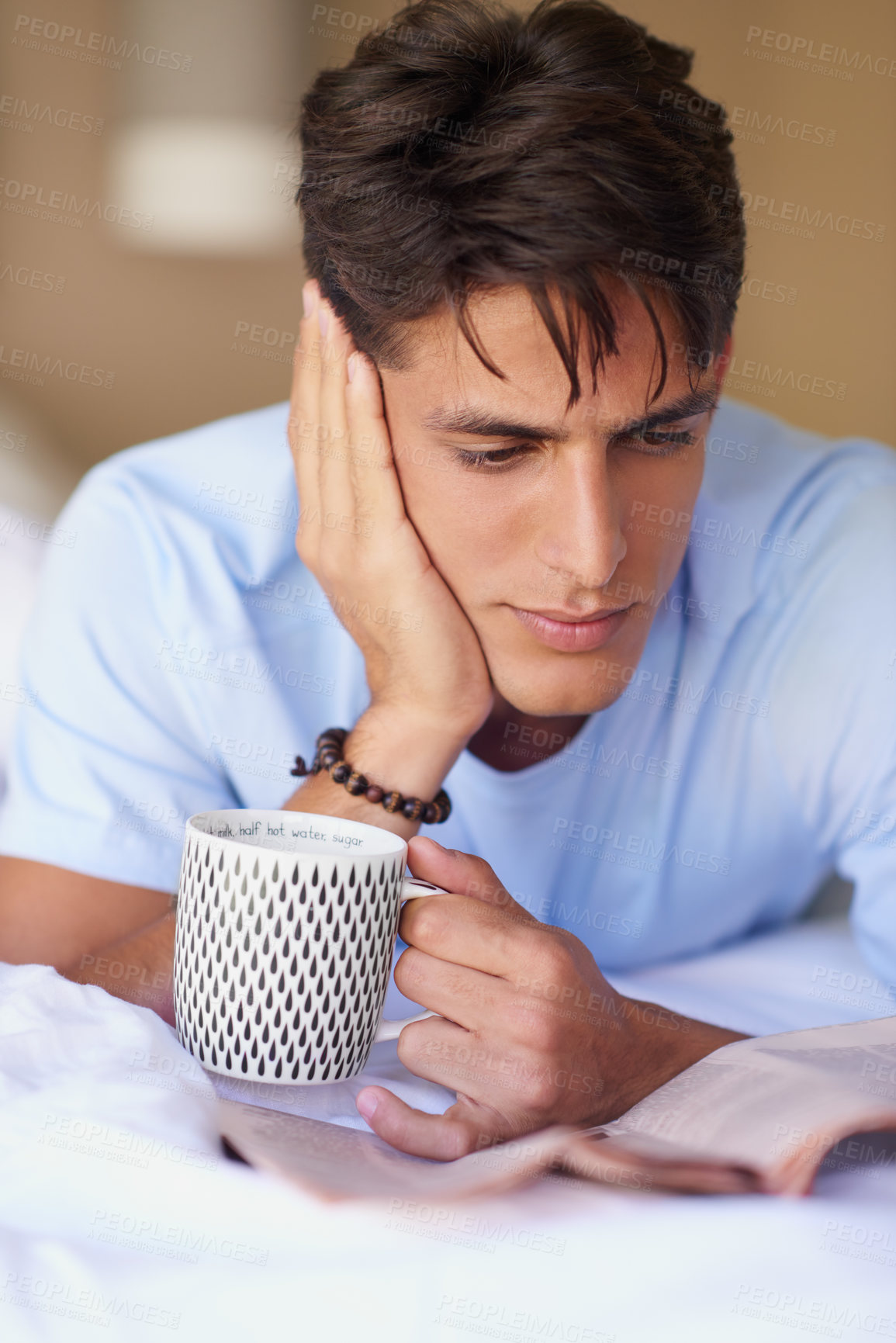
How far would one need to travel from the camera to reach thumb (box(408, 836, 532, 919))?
0.65m

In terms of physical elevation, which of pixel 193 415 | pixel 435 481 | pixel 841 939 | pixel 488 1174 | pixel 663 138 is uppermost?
pixel 663 138

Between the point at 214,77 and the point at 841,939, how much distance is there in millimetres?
1458

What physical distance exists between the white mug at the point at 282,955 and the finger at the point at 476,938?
2 centimetres

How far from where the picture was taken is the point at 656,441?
0.83 metres

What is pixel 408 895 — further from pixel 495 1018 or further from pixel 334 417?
pixel 334 417

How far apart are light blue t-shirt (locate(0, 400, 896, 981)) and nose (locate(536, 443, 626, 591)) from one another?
0.92ft

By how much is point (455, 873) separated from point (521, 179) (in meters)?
0.49

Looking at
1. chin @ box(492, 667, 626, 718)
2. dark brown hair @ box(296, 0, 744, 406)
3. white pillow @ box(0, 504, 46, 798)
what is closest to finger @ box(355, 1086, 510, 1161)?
chin @ box(492, 667, 626, 718)

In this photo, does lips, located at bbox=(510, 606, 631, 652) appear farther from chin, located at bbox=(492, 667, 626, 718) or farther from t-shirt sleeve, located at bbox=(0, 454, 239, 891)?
t-shirt sleeve, located at bbox=(0, 454, 239, 891)

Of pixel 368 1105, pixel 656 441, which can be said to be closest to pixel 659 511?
pixel 656 441

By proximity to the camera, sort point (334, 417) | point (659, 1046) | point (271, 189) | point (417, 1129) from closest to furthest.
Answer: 1. point (417, 1129)
2. point (659, 1046)
3. point (334, 417)
4. point (271, 189)

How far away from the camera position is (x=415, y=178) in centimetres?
82

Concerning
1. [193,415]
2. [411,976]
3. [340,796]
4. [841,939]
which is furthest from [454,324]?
[193,415]

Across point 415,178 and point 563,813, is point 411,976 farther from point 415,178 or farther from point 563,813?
point 415,178
